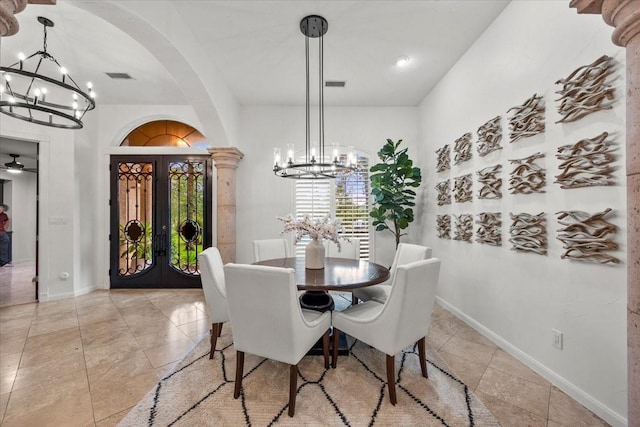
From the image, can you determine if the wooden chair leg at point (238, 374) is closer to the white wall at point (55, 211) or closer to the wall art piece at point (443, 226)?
the wall art piece at point (443, 226)

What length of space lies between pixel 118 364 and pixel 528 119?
3941mm

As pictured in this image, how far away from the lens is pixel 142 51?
118 inches

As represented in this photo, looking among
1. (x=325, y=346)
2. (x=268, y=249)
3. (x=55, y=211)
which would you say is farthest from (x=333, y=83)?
(x=55, y=211)

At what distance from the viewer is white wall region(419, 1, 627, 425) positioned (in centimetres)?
158

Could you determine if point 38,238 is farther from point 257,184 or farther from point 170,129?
point 257,184

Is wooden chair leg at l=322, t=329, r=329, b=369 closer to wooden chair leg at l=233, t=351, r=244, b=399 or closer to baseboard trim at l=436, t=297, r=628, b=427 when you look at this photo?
wooden chair leg at l=233, t=351, r=244, b=399

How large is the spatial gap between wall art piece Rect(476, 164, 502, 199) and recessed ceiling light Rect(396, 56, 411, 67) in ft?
5.19

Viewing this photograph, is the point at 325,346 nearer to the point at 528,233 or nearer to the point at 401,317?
the point at 401,317

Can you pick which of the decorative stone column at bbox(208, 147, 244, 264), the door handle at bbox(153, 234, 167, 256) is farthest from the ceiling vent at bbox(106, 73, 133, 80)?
the door handle at bbox(153, 234, 167, 256)

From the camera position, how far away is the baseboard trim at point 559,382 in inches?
62.2

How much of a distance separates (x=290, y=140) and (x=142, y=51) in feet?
7.12

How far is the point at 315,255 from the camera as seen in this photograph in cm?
252

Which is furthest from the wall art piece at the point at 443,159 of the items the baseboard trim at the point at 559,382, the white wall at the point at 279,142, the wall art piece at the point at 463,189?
the baseboard trim at the point at 559,382

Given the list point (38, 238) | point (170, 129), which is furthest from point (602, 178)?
point (38, 238)
